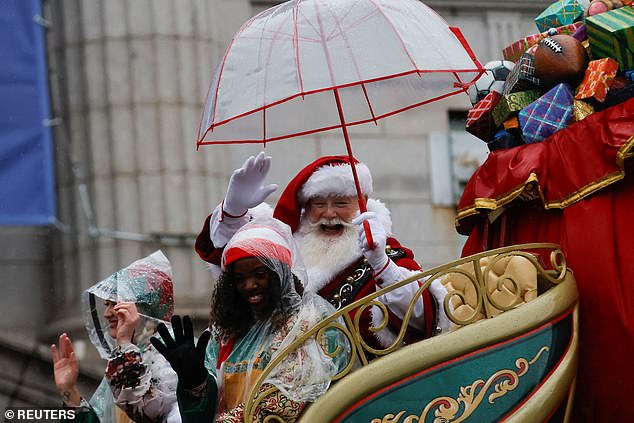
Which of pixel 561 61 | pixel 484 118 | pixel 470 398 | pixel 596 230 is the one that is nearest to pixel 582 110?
pixel 561 61

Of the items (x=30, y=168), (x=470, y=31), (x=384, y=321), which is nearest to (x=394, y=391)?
(x=384, y=321)

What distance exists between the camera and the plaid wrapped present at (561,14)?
647 centimetres

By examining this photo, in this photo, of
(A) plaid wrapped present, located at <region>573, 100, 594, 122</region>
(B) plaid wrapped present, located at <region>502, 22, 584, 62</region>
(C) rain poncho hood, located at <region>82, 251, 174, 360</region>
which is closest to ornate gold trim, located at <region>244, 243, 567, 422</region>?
(A) plaid wrapped present, located at <region>573, 100, 594, 122</region>

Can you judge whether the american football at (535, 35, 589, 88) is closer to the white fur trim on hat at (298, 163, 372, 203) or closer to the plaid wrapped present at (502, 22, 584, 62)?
the plaid wrapped present at (502, 22, 584, 62)

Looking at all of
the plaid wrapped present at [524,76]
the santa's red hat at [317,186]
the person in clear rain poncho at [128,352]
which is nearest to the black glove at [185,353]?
the person in clear rain poncho at [128,352]

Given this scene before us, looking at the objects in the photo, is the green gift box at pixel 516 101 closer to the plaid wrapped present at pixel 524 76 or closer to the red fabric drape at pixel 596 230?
the plaid wrapped present at pixel 524 76

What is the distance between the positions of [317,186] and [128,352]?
1.13 m

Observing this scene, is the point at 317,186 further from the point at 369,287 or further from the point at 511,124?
the point at 511,124

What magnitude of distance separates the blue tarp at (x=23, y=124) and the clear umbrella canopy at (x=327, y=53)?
4580mm

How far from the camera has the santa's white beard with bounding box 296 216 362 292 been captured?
20.5ft

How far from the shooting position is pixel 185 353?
17.8 feet

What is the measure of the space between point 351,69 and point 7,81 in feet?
18.1

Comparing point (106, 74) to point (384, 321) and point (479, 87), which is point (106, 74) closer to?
point (479, 87)

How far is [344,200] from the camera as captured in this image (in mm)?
6508
